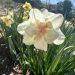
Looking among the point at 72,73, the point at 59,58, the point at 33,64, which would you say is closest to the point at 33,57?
the point at 33,64

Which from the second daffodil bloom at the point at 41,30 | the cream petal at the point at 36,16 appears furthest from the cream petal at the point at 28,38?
the cream petal at the point at 36,16

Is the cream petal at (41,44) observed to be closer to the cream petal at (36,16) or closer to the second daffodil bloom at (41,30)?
the second daffodil bloom at (41,30)

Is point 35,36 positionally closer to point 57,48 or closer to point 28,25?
point 28,25

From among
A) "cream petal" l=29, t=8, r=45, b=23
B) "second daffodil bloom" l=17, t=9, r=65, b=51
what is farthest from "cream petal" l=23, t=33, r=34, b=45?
"cream petal" l=29, t=8, r=45, b=23

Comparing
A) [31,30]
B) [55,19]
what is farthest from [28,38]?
[55,19]

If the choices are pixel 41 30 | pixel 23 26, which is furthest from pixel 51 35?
pixel 23 26

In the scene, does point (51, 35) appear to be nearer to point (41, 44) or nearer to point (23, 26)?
point (41, 44)

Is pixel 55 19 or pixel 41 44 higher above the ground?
pixel 55 19

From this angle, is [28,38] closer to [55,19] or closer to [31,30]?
[31,30]
